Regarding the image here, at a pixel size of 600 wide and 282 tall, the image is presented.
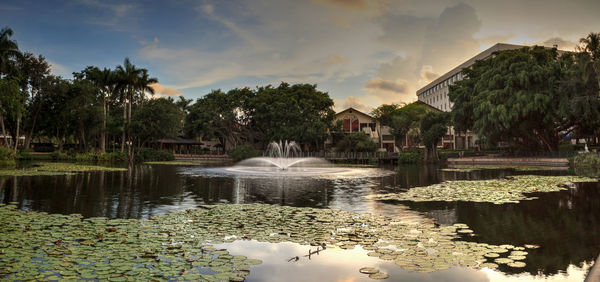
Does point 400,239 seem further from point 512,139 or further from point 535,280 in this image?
point 512,139

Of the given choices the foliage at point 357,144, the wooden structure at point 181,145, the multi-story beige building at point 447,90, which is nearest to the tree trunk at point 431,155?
the foliage at point 357,144

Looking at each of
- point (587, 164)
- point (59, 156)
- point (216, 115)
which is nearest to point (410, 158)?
point (587, 164)

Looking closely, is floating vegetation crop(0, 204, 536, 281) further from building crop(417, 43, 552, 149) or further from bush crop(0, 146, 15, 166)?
building crop(417, 43, 552, 149)

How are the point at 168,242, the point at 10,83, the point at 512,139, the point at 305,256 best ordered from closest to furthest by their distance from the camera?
1. the point at 305,256
2. the point at 168,242
3. the point at 10,83
4. the point at 512,139

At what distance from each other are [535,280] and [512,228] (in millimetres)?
3398

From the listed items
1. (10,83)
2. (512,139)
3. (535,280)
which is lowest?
(535,280)

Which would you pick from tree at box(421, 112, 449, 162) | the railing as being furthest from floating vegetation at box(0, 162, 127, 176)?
tree at box(421, 112, 449, 162)

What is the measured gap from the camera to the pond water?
5223 mm

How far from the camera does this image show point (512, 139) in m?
44.8

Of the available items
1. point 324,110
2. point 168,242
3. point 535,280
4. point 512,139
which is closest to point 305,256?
point 168,242

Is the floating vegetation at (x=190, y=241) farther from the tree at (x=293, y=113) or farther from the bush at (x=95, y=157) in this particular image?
the tree at (x=293, y=113)

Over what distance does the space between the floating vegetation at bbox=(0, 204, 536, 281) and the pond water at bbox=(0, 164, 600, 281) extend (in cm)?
34

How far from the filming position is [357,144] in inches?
2074

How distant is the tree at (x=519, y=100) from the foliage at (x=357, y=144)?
12.5 metres
